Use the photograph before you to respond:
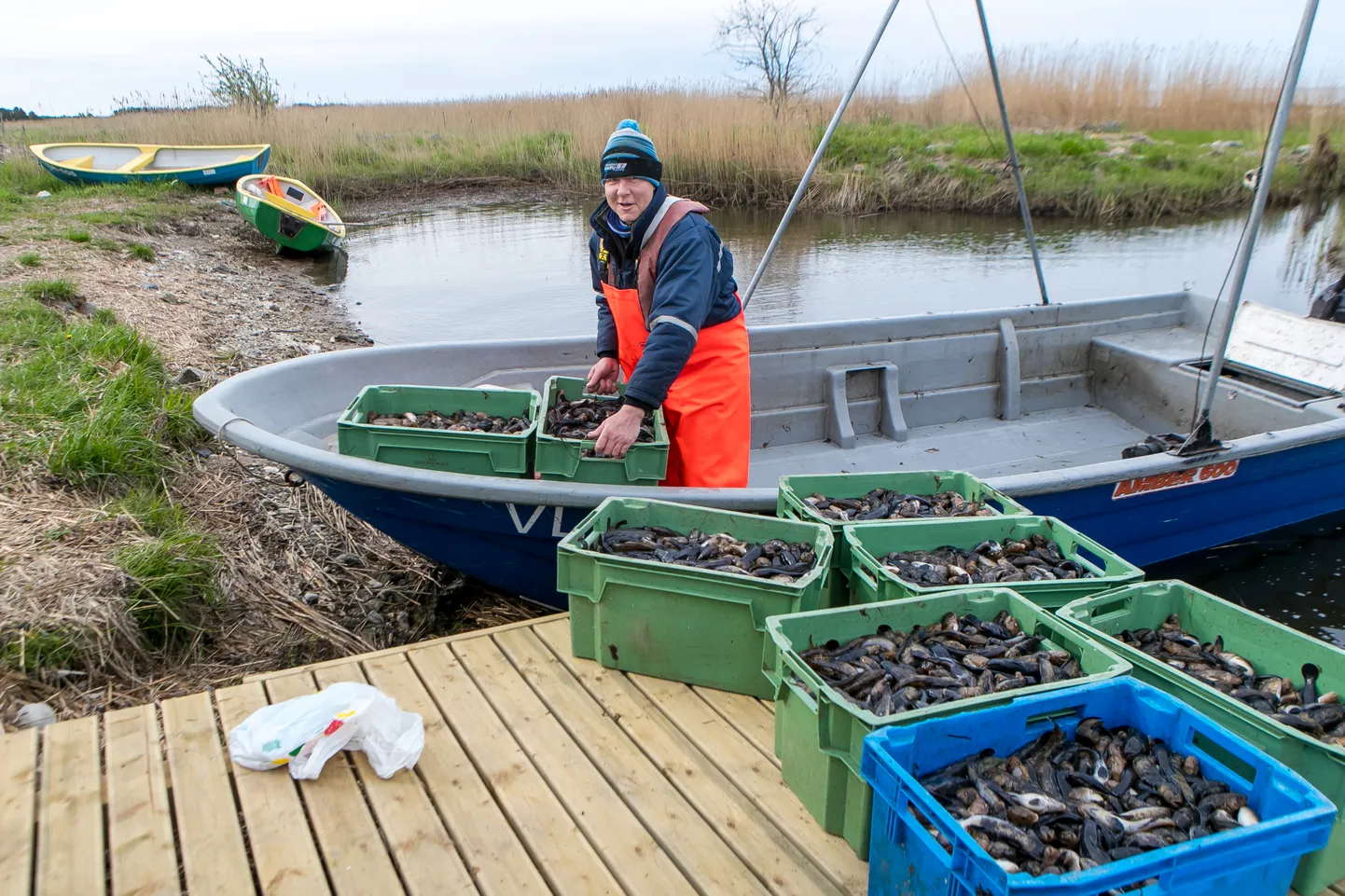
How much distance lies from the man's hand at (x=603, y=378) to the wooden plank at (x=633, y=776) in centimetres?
127

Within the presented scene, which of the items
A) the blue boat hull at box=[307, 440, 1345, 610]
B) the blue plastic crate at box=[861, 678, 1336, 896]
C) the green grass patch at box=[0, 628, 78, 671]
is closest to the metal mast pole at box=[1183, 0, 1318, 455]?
the blue boat hull at box=[307, 440, 1345, 610]

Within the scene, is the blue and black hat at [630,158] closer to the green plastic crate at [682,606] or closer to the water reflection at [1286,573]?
the green plastic crate at [682,606]

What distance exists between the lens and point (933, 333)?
574 cm

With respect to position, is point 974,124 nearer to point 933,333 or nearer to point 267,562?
point 933,333

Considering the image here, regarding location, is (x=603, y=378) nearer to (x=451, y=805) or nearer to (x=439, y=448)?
(x=439, y=448)

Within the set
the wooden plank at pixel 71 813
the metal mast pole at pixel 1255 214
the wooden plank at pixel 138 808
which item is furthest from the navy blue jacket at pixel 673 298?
the metal mast pole at pixel 1255 214

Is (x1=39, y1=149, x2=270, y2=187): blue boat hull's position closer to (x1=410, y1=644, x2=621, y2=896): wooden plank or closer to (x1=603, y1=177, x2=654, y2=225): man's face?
(x1=603, y1=177, x2=654, y2=225): man's face

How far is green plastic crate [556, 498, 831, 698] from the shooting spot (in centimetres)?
261

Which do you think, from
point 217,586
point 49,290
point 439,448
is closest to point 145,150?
point 49,290

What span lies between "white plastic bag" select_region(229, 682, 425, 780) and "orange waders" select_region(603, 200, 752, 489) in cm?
152

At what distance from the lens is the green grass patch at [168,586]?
3.64 m

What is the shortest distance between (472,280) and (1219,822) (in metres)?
12.1

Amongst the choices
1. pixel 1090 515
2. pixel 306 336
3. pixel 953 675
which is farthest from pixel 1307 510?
pixel 306 336

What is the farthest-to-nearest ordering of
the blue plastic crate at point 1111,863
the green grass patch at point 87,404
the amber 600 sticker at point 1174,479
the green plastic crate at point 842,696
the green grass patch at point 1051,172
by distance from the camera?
1. the green grass patch at point 1051,172
2. the green grass patch at point 87,404
3. the amber 600 sticker at point 1174,479
4. the green plastic crate at point 842,696
5. the blue plastic crate at point 1111,863
